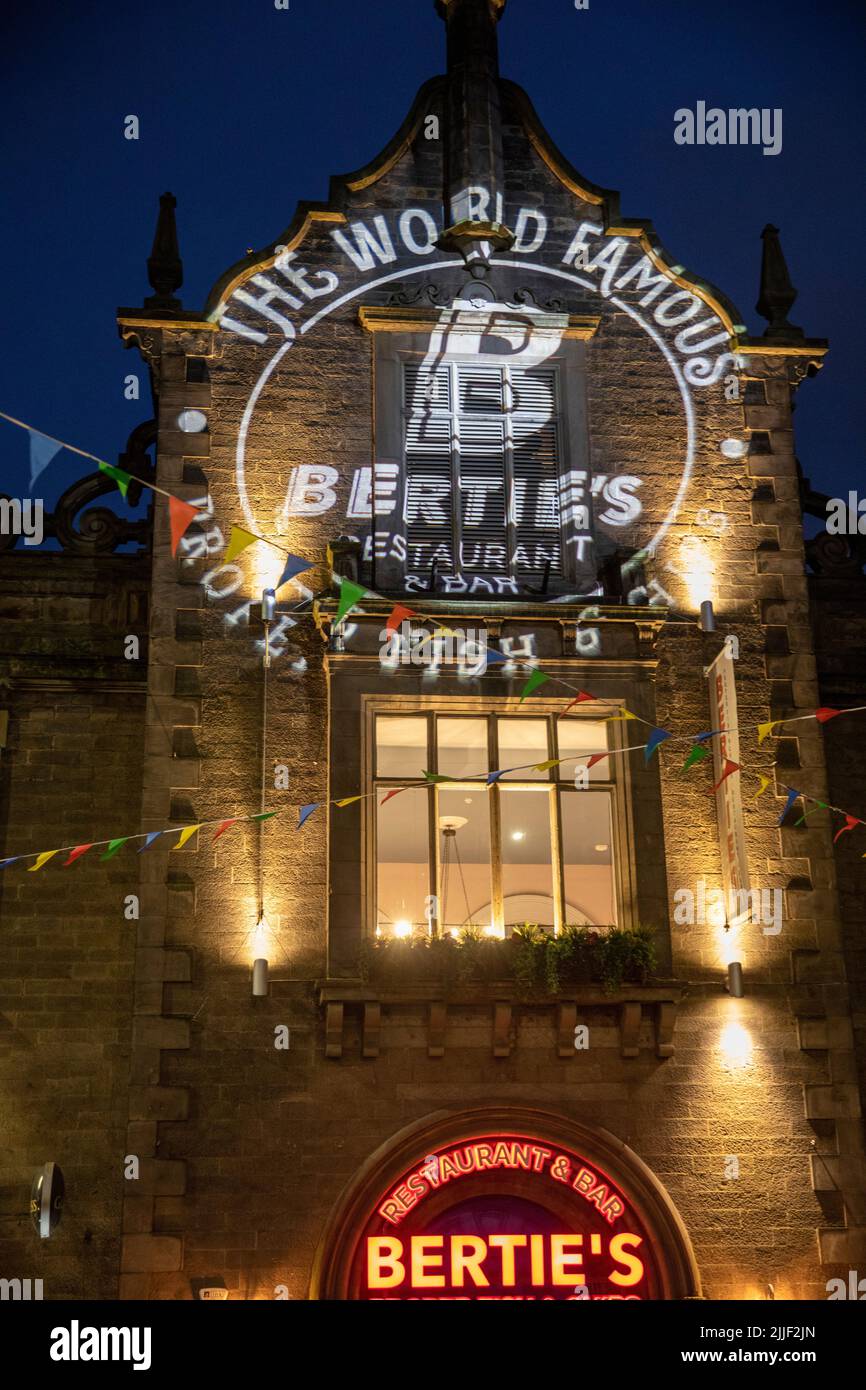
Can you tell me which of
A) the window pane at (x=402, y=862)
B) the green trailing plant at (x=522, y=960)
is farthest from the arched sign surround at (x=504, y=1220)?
the window pane at (x=402, y=862)

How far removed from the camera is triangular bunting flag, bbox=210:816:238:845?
16.4 meters

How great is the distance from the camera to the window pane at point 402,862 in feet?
55.6

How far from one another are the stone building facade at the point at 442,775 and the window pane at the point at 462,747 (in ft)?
0.20

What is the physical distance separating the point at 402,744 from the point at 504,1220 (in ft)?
15.5

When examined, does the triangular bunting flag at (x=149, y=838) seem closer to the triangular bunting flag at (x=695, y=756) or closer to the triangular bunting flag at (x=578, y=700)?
the triangular bunting flag at (x=578, y=700)

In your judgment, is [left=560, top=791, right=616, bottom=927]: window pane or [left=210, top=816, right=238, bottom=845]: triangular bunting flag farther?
[left=560, top=791, right=616, bottom=927]: window pane

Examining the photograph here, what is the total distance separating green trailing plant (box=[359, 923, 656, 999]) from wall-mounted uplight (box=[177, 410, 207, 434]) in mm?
5859

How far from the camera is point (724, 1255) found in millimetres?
16047

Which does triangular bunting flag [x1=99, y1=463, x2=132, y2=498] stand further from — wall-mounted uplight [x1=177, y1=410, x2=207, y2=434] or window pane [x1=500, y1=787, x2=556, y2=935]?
window pane [x1=500, y1=787, x2=556, y2=935]

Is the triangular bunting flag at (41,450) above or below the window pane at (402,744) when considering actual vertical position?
above

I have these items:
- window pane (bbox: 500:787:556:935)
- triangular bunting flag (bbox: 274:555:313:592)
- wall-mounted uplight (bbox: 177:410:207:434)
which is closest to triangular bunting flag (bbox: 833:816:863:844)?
window pane (bbox: 500:787:556:935)

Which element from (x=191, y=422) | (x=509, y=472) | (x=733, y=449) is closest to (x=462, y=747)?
(x=509, y=472)

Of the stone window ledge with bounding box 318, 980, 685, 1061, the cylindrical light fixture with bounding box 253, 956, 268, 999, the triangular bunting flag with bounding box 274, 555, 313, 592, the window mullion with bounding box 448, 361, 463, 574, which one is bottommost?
the stone window ledge with bounding box 318, 980, 685, 1061

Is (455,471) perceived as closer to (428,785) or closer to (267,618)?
(267,618)
